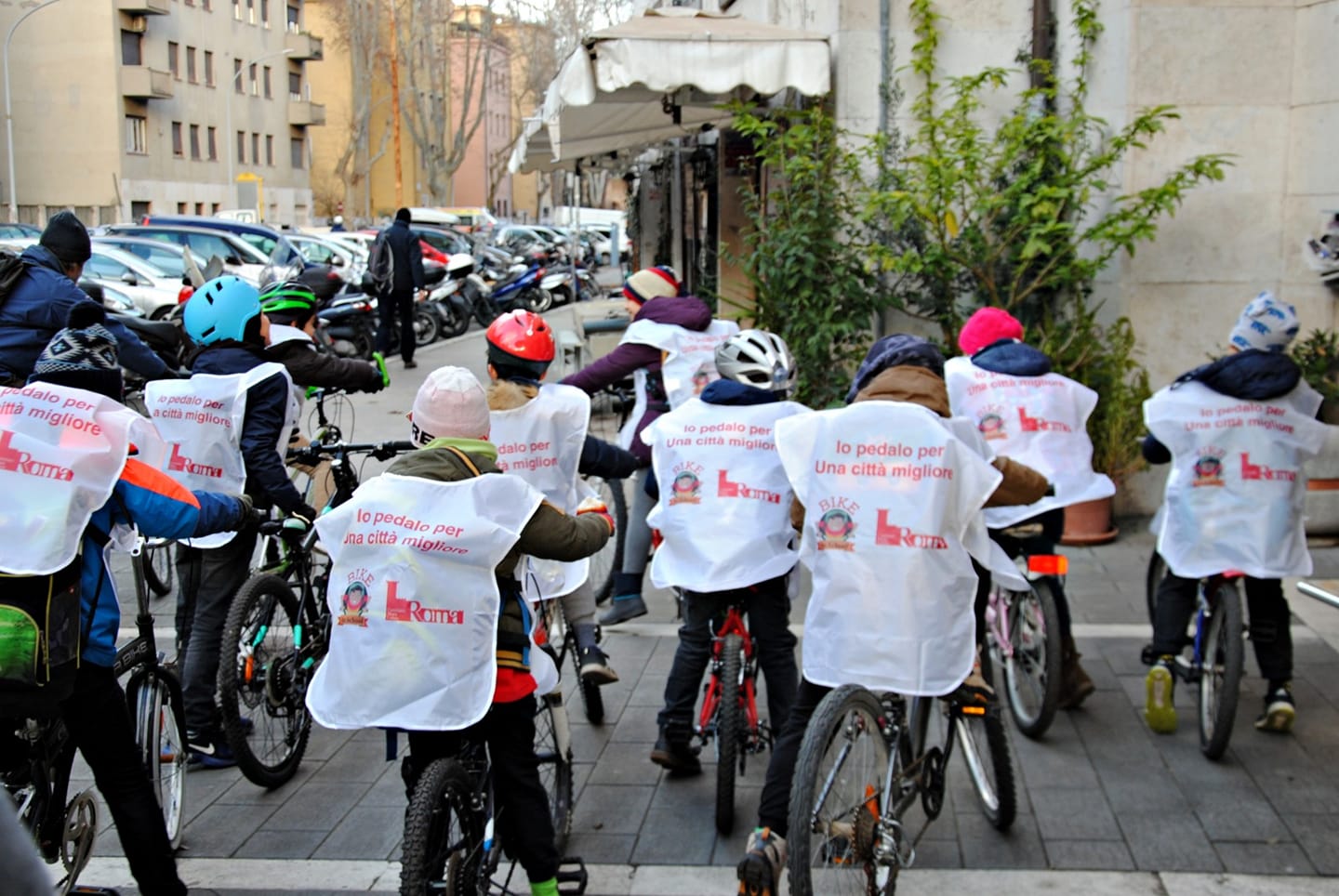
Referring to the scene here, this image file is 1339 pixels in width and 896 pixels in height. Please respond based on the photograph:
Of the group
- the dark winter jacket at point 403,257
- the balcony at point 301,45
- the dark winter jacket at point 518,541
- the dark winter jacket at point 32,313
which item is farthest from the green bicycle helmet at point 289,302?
the balcony at point 301,45

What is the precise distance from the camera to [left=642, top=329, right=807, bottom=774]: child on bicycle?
4699 millimetres

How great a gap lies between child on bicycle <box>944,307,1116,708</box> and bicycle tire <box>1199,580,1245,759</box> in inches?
20.8

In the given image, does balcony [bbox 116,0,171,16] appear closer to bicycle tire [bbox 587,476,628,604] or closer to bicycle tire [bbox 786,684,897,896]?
bicycle tire [bbox 587,476,628,604]

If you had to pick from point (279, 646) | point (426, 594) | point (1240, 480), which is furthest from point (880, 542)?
point (279, 646)

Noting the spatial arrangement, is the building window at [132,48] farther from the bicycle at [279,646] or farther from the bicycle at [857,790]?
the bicycle at [857,790]

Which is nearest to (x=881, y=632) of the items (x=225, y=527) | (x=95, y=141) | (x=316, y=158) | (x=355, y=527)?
(x=355, y=527)

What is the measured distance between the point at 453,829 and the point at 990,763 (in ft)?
6.13

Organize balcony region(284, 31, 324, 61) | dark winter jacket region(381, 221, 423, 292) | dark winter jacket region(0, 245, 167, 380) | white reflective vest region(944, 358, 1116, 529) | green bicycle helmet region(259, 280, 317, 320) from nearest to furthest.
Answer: white reflective vest region(944, 358, 1116, 529) < green bicycle helmet region(259, 280, 317, 320) < dark winter jacket region(0, 245, 167, 380) < dark winter jacket region(381, 221, 423, 292) < balcony region(284, 31, 324, 61)

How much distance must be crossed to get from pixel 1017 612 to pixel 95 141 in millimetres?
52885

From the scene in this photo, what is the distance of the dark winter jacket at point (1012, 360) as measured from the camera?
18.3 ft

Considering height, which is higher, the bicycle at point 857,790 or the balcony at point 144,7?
the balcony at point 144,7

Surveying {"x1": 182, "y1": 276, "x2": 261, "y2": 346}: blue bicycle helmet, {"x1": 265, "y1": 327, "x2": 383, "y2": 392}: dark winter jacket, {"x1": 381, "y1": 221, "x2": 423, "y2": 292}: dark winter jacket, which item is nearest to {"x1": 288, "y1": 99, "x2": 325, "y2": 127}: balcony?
{"x1": 381, "y1": 221, "x2": 423, "y2": 292}: dark winter jacket

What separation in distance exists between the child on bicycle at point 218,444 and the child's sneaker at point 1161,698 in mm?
3351

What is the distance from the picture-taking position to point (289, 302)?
248 inches
